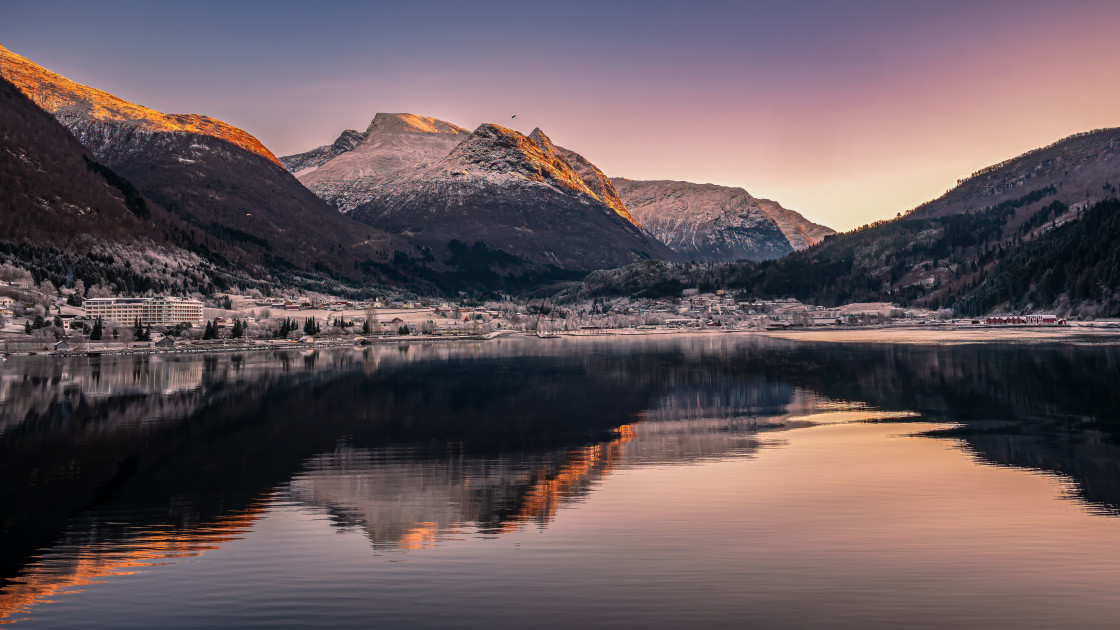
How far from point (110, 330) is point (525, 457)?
448 ft

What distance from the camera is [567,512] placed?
86.1ft

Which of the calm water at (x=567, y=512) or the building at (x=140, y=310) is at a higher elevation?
the building at (x=140, y=310)

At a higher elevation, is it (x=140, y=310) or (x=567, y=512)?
(x=140, y=310)

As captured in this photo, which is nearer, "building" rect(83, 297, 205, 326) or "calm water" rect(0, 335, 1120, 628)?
"calm water" rect(0, 335, 1120, 628)

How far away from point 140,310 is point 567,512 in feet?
585

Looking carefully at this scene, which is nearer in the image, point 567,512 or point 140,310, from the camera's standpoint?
point 567,512

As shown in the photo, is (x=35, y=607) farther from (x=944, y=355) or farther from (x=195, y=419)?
(x=944, y=355)

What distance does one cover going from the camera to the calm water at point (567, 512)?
17.8 metres

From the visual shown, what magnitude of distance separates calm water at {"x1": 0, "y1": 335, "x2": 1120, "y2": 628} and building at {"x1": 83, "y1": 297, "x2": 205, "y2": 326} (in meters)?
124

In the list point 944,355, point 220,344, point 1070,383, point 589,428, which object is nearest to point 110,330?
point 220,344

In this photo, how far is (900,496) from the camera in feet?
91.3

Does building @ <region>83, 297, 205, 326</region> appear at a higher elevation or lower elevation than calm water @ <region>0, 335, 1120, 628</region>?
higher

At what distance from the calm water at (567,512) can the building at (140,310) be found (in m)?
124

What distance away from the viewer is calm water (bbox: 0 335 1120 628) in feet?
58.3
